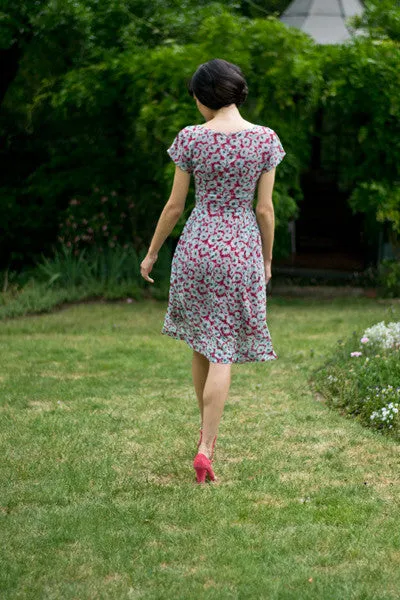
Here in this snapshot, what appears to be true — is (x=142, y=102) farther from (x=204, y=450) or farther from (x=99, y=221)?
(x=204, y=450)

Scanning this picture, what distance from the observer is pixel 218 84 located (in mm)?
4449

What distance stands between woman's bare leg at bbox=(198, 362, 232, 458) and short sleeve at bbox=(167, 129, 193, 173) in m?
0.93

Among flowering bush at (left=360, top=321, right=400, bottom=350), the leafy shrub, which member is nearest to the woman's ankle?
flowering bush at (left=360, top=321, right=400, bottom=350)

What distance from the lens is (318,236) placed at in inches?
632

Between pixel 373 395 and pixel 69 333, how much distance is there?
13.4ft

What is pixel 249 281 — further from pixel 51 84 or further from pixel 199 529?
pixel 51 84

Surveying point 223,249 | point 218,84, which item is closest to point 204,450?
point 223,249

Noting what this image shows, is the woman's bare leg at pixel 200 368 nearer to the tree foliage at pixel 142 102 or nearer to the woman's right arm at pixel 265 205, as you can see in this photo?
the woman's right arm at pixel 265 205

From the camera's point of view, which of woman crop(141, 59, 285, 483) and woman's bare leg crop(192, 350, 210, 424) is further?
woman's bare leg crop(192, 350, 210, 424)

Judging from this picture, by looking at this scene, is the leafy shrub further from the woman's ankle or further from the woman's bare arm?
the woman's ankle

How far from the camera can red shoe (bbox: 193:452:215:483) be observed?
4.52 metres

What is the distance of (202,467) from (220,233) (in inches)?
42.3

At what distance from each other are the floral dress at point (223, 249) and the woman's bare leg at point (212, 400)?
6cm

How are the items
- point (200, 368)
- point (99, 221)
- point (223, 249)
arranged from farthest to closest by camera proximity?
point (99, 221)
point (200, 368)
point (223, 249)
